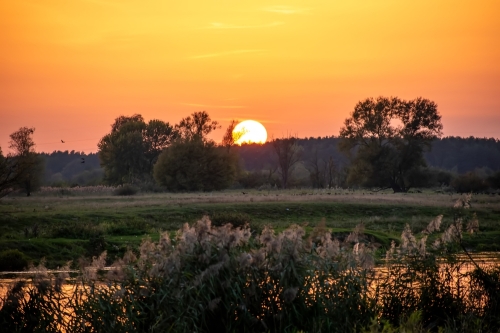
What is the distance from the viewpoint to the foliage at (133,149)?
383 feet

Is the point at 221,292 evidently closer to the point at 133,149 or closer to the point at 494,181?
the point at 494,181

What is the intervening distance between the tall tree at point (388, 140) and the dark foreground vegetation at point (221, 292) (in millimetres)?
79304

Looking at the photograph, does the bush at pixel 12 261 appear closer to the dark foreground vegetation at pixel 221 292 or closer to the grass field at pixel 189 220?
the grass field at pixel 189 220

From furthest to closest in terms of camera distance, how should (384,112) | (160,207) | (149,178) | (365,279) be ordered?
1. (149,178)
2. (384,112)
3. (160,207)
4. (365,279)

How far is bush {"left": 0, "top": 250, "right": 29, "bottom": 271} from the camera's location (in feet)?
96.1

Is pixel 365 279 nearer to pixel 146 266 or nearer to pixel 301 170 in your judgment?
pixel 146 266

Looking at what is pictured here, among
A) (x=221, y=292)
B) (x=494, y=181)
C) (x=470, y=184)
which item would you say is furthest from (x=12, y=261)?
(x=494, y=181)

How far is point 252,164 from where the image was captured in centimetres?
17900

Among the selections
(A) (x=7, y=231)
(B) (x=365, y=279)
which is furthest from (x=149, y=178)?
(B) (x=365, y=279)

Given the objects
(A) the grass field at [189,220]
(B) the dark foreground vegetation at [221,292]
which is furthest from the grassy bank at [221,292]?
(A) the grass field at [189,220]

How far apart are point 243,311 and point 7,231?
2536 cm

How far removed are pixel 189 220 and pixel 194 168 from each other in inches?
1990

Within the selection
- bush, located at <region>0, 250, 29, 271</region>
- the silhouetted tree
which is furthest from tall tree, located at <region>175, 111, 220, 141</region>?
bush, located at <region>0, 250, 29, 271</region>

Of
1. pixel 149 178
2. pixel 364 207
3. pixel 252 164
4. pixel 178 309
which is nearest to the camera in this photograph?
pixel 178 309
